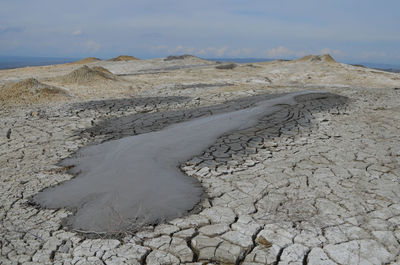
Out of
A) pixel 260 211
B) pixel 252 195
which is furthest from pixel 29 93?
pixel 260 211

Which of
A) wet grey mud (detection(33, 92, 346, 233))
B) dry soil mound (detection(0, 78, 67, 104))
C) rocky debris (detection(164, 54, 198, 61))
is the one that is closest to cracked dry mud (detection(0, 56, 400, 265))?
wet grey mud (detection(33, 92, 346, 233))

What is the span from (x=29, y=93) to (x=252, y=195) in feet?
27.2

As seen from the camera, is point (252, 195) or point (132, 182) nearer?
point (252, 195)

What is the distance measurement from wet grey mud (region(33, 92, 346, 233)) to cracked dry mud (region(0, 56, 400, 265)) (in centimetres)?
16

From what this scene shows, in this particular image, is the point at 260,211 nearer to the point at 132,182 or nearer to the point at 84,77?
the point at 132,182

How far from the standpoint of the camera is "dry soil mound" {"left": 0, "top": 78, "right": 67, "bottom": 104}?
8.88 m

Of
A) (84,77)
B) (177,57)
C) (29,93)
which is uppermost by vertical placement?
(177,57)

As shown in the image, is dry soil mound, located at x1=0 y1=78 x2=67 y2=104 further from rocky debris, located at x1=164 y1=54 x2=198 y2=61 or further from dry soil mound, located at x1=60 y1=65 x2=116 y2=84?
rocky debris, located at x1=164 y1=54 x2=198 y2=61

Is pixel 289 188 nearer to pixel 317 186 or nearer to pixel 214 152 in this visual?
pixel 317 186

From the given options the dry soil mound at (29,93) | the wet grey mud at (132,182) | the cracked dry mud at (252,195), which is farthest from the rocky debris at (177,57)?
the wet grey mud at (132,182)

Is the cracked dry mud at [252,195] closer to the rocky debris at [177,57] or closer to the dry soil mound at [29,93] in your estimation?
the dry soil mound at [29,93]

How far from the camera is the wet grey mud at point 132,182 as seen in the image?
3131 mm

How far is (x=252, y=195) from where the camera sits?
3.52 metres

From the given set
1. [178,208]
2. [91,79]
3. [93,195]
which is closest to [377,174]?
[178,208]
